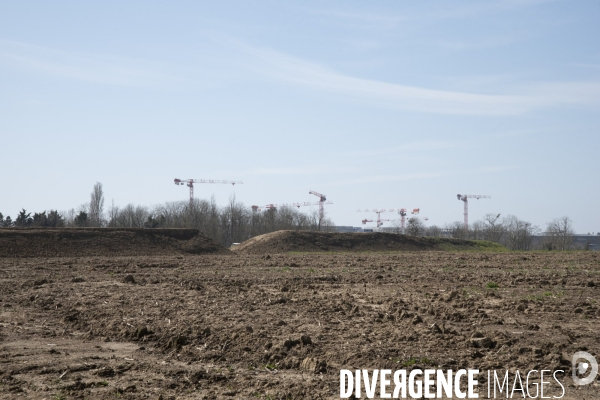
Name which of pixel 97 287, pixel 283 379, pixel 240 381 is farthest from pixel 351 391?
pixel 97 287

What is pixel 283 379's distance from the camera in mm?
8375

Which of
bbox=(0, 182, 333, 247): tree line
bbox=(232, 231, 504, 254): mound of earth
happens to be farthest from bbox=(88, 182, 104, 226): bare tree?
bbox=(232, 231, 504, 254): mound of earth

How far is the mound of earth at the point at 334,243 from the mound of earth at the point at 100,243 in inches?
208

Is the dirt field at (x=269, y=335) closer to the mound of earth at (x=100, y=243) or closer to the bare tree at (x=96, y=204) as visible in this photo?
the mound of earth at (x=100, y=243)

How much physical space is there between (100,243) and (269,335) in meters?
37.3

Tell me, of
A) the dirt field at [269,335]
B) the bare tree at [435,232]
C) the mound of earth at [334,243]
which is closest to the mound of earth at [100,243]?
the mound of earth at [334,243]

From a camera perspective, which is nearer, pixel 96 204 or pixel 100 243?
pixel 100 243

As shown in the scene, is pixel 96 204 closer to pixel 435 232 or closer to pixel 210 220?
pixel 210 220

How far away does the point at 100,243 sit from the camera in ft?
148

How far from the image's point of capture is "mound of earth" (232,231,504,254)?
175ft

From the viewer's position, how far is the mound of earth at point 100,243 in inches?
1651

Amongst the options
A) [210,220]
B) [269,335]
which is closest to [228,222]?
[210,220]

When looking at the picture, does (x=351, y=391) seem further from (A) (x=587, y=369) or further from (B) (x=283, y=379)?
(A) (x=587, y=369)

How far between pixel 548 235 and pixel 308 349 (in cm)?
10674
